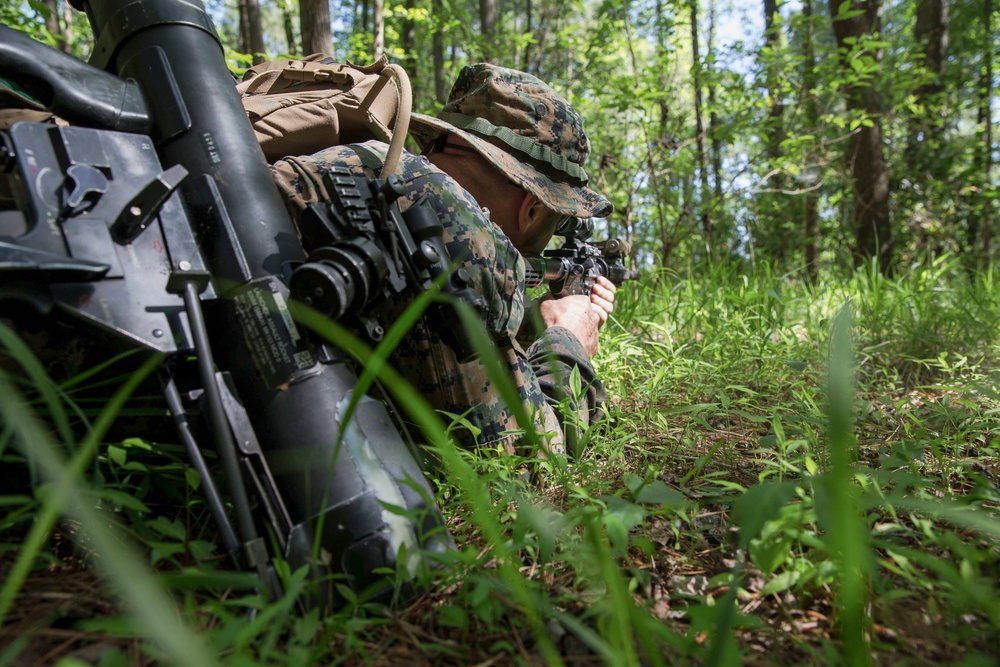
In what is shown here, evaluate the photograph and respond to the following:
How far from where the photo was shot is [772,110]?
6.15 meters

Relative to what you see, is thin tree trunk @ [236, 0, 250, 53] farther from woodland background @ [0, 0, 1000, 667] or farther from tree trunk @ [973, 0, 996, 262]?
tree trunk @ [973, 0, 996, 262]

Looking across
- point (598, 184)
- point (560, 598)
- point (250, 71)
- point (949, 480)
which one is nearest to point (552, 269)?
point (250, 71)

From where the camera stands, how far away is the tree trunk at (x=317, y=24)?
4.21 metres

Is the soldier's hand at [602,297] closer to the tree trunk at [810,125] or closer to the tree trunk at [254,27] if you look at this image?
Result: the tree trunk at [810,125]

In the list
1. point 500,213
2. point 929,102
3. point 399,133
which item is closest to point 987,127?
point 929,102

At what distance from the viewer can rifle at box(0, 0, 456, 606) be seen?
3.79 feet

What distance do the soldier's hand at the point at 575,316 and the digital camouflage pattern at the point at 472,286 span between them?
0.64 m

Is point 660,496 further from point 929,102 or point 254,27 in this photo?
point 929,102

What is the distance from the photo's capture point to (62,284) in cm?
115

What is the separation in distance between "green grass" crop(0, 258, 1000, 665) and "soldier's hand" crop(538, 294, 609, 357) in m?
0.71

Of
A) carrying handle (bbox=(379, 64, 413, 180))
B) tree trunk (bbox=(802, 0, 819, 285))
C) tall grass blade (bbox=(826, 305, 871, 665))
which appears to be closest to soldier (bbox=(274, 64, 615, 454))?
carrying handle (bbox=(379, 64, 413, 180))

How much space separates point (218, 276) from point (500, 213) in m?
1.29

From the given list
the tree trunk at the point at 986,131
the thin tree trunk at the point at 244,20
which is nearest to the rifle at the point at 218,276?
the thin tree trunk at the point at 244,20

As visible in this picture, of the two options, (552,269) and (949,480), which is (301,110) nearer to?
(552,269)
